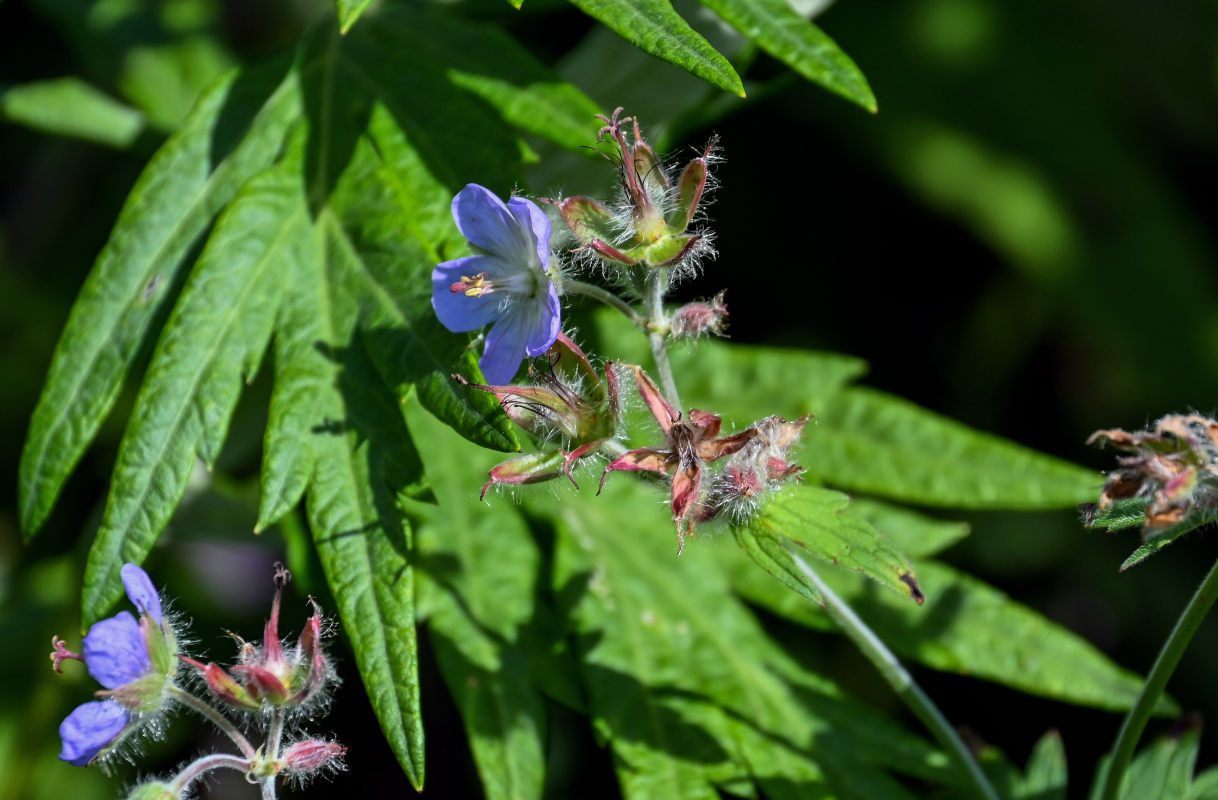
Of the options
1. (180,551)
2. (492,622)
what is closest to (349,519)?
(492,622)

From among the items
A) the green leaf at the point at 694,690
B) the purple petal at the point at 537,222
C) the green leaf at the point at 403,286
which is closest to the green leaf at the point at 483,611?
the green leaf at the point at 694,690

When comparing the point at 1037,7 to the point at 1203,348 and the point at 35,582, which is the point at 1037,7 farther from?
the point at 35,582

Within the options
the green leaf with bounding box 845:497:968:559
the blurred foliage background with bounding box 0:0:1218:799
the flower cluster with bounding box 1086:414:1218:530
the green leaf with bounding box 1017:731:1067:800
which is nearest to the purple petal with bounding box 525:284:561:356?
the flower cluster with bounding box 1086:414:1218:530

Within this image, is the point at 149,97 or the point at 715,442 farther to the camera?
the point at 149,97

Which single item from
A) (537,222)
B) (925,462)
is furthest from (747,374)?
(537,222)

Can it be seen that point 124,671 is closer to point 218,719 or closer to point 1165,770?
point 218,719

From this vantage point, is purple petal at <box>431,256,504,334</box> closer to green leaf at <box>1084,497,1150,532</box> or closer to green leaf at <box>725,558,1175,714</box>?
green leaf at <box>1084,497,1150,532</box>

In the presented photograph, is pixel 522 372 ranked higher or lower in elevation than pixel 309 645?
higher

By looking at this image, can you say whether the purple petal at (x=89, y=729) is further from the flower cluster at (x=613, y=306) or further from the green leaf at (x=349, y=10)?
the green leaf at (x=349, y=10)
